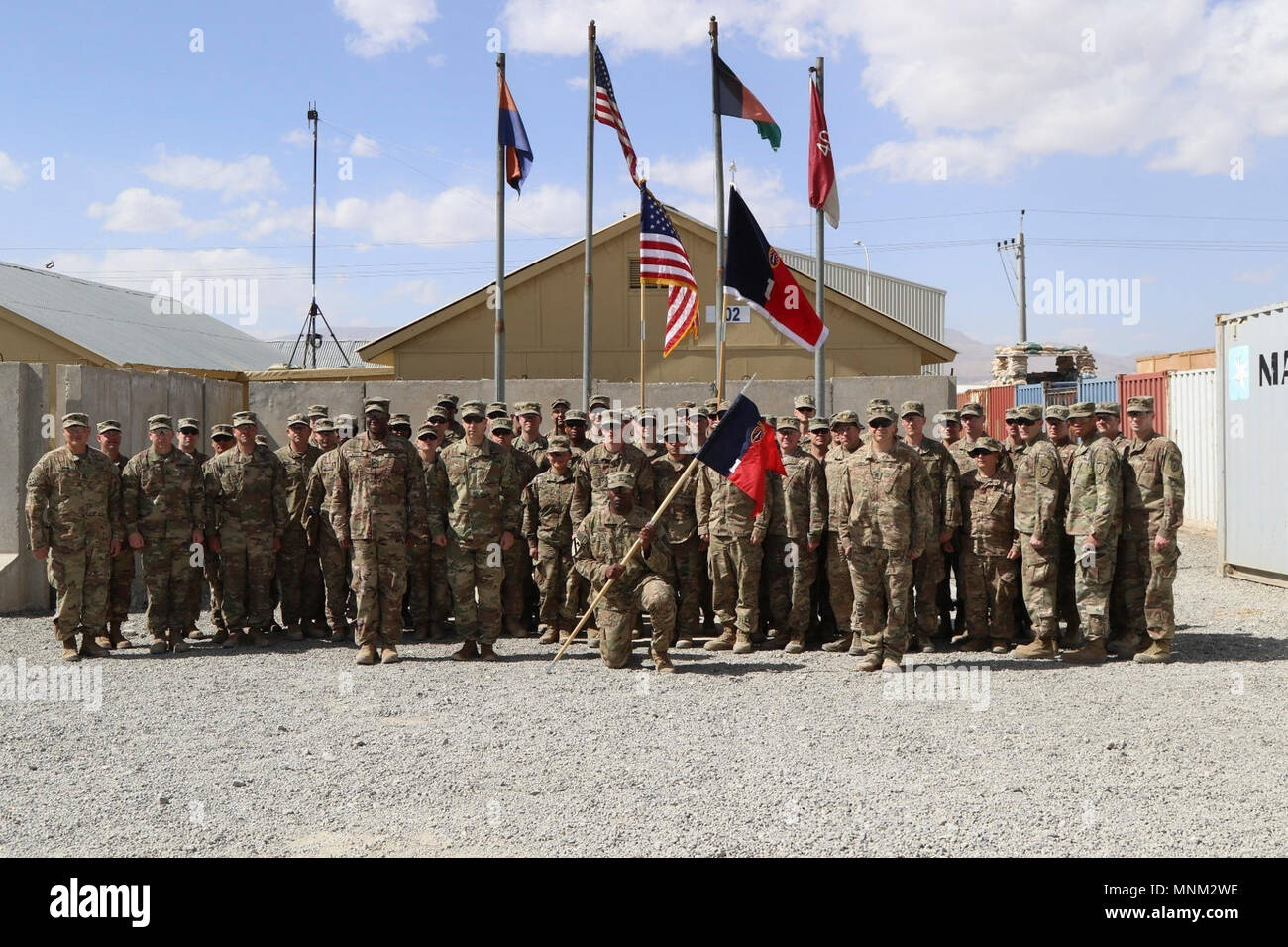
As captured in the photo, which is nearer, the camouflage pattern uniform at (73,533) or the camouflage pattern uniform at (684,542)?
the camouflage pattern uniform at (73,533)

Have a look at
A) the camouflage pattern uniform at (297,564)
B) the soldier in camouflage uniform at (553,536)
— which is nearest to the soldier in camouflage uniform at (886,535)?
the soldier in camouflage uniform at (553,536)

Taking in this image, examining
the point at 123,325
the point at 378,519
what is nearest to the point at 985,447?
the point at 378,519

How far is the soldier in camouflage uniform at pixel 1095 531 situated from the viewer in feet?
27.7

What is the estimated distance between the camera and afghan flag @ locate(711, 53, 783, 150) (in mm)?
12578

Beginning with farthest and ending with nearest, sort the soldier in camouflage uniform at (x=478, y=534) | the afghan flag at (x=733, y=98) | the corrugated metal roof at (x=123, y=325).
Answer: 1. the corrugated metal roof at (x=123, y=325)
2. the afghan flag at (x=733, y=98)
3. the soldier in camouflage uniform at (x=478, y=534)

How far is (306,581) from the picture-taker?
10078 millimetres

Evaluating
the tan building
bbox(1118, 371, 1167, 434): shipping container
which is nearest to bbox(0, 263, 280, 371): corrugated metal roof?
the tan building

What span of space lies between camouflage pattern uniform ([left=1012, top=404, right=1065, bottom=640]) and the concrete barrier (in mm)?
9562

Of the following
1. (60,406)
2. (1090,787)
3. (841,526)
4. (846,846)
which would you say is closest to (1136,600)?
(841,526)

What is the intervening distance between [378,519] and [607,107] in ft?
21.6

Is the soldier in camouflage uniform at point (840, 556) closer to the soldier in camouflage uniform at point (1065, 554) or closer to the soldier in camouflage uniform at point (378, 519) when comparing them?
the soldier in camouflage uniform at point (1065, 554)

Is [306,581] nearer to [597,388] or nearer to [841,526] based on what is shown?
[841,526]

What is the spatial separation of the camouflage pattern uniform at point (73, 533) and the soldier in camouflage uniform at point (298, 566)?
1.49 meters

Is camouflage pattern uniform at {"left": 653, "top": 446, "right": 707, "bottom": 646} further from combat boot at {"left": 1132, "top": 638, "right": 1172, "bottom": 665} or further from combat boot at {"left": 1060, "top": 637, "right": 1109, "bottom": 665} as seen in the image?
combat boot at {"left": 1132, "top": 638, "right": 1172, "bottom": 665}
